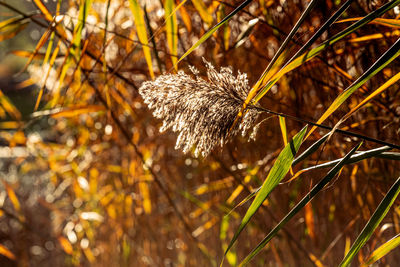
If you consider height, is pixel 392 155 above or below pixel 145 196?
below

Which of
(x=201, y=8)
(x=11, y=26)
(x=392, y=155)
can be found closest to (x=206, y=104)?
(x=392, y=155)

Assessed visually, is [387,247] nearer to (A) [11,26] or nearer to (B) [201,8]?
(B) [201,8]

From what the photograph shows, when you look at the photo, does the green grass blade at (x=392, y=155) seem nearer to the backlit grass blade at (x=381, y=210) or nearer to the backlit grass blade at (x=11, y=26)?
the backlit grass blade at (x=381, y=210)

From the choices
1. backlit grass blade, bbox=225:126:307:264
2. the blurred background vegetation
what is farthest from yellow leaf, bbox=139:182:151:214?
backlit grass blade, bbox=225:126:307:264

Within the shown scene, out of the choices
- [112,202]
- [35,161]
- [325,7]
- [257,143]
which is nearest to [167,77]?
[325,7]

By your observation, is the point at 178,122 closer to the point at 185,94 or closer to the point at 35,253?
the point at 185,94

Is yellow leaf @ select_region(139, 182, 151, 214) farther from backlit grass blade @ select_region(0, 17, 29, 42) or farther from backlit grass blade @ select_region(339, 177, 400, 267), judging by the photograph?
backlit grass blade @ select_region(339, 177, 400, 267)

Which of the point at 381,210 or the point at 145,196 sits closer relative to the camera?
the point at 381,210
